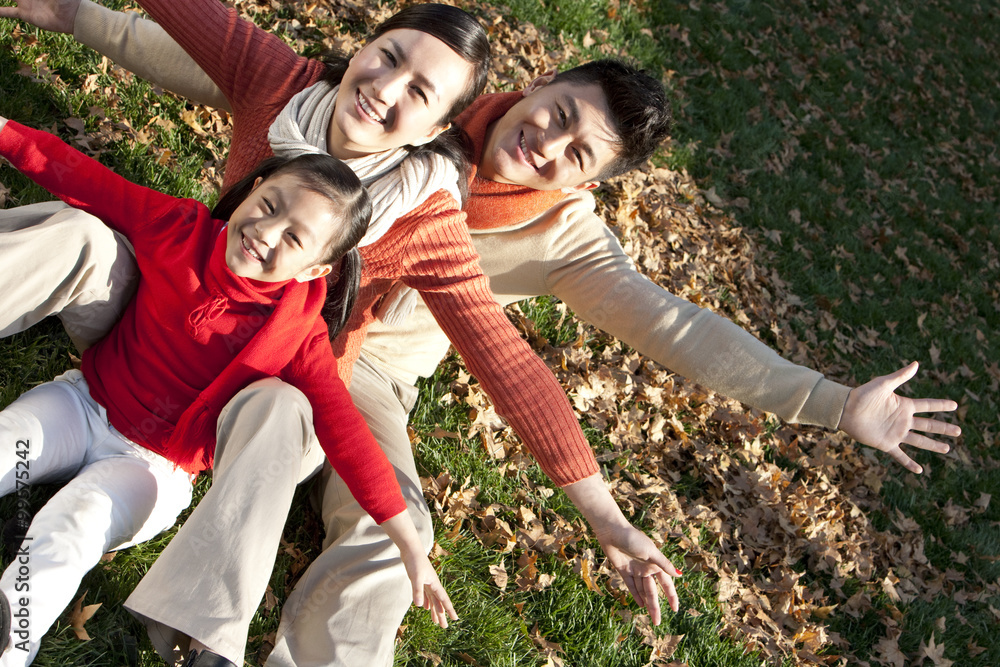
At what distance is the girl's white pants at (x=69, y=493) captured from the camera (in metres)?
2.00

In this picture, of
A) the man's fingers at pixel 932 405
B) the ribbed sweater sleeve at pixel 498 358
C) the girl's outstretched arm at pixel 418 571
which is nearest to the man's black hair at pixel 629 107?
the ribbed sweater sleeve at pixel 498 358

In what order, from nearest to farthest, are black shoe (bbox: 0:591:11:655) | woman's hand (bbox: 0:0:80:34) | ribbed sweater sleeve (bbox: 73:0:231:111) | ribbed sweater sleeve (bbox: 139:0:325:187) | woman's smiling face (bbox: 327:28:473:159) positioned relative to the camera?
1. black shoe (bbox: 0:591:11:655)
2. woman's smiling face (bbox: 327:28:473:159)
3. ribbed sweater sleeve (bbox: 139:0:325:187)
4. woman's hand (bbox: 0:0:80:34)
5. ribbed sweater sleeve (bbox: 73:0:231:111)

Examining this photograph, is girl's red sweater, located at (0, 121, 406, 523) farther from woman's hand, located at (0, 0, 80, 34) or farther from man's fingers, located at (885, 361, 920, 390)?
man's fingers, located at (885, 361, 920, 390)

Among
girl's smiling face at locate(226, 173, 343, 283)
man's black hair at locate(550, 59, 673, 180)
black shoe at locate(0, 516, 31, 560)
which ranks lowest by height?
black shoe at locate(0, 516, 31, 560)

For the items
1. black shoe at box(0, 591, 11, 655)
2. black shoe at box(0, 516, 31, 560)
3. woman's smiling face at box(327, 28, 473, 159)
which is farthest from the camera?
woman's smiling face at box(327, 28, 473, 159)

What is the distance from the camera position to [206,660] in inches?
77.2

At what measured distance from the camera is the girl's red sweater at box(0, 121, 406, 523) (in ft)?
7.64

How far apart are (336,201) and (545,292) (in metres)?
1.24

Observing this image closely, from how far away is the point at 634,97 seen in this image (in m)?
2.96

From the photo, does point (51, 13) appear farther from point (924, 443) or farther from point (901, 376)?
point (924, 443)

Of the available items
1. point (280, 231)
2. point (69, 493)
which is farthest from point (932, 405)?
point (69, 493)

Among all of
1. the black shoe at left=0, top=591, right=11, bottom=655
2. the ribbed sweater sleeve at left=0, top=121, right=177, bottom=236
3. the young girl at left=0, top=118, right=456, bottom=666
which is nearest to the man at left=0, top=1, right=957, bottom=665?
the young girl at left=0, top=118, right=456, bottom=666

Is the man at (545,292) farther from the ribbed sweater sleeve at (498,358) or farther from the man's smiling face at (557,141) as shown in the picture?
the ribbed sweater sleeve at (498,358)

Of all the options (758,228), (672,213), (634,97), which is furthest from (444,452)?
(758,228)
